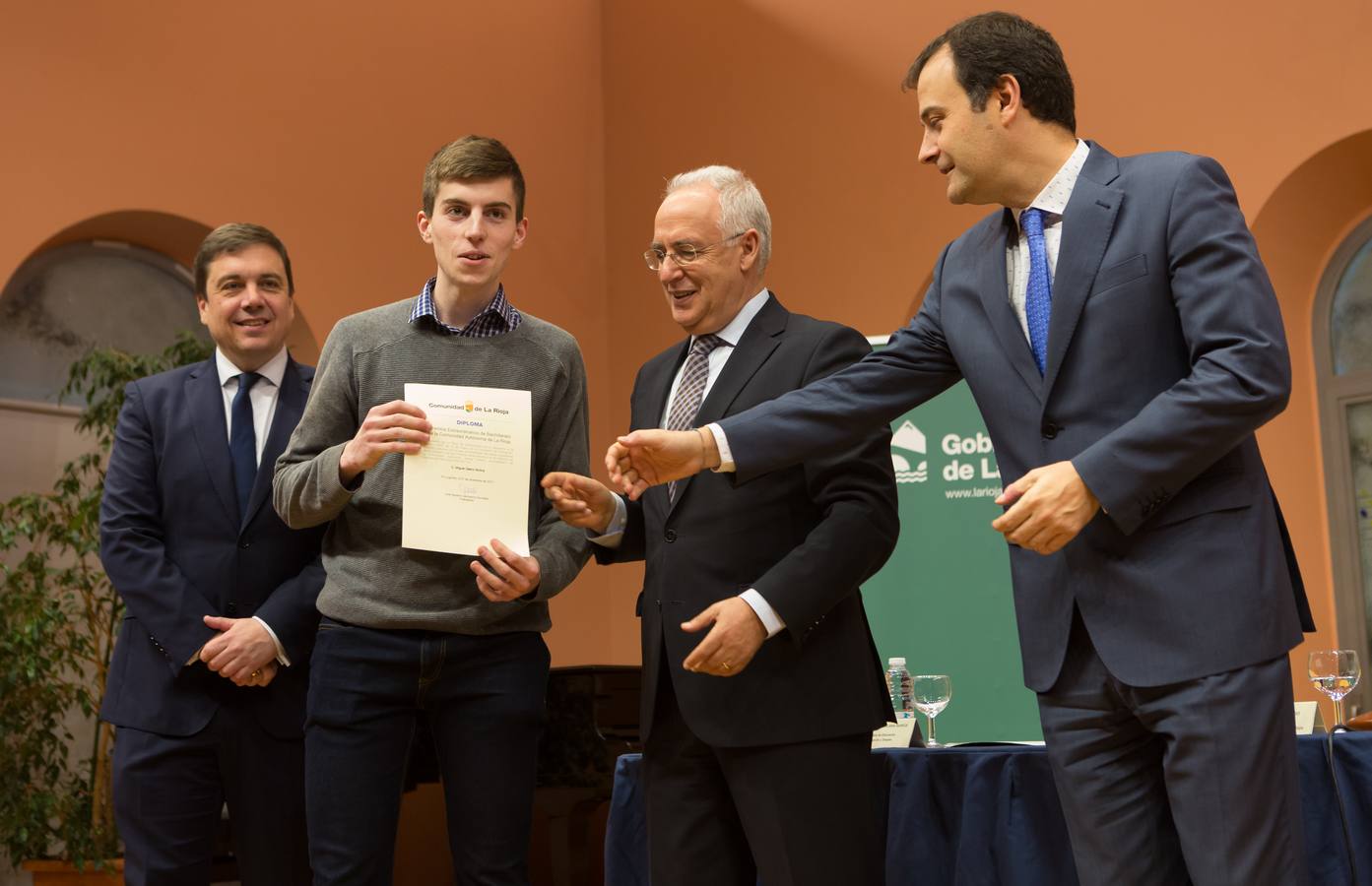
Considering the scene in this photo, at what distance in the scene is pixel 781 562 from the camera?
2195 millimetres

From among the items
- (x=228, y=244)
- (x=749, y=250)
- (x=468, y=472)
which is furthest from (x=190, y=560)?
(x=749, y=250)

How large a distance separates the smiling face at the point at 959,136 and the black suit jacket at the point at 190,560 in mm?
1560

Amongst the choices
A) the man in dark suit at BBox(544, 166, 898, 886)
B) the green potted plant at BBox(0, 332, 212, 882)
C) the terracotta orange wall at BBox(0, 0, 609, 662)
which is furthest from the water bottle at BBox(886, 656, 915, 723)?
the terracotta orange wall at BBox(0, 0, 609, 662)

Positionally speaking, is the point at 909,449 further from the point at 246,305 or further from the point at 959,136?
the point at 959,136

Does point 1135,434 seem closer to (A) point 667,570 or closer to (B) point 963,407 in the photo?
(A) point 667,570

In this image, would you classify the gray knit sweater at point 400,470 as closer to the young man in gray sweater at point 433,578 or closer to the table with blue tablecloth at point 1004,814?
the young man in gray sweater at point 433,578

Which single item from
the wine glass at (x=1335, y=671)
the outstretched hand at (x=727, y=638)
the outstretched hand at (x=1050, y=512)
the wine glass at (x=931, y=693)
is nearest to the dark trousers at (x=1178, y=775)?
the outstretched hand at (x=1050, y=512)

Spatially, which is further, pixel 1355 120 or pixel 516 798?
pixel 1355 120

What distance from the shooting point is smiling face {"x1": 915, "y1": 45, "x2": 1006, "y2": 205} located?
2.04 metres

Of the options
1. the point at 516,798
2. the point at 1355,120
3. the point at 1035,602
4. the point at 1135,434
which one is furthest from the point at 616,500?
the point at 1355,120

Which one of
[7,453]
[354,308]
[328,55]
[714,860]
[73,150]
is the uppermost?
[328,55]

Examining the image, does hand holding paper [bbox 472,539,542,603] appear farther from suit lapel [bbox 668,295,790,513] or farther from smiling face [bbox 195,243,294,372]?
smiling face [bbox 195,243,294,372]

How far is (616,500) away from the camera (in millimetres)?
2479

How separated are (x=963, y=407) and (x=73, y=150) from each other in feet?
11.9
